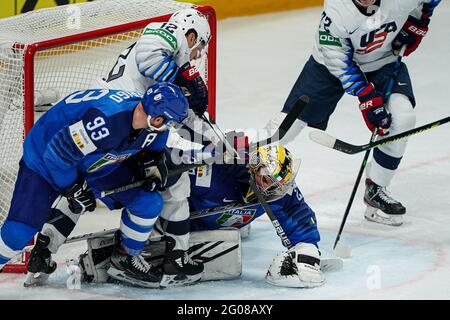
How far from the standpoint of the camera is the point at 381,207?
535 centimetres

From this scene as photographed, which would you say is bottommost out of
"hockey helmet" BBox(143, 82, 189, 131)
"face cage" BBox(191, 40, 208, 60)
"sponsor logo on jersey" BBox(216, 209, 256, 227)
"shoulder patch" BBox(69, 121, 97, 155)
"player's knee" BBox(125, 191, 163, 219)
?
"sponsor logo on jersey" BBox(216, 209, 256, 227)

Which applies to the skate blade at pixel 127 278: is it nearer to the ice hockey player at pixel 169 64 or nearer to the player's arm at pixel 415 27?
the ice hockey player at pixel 169 64

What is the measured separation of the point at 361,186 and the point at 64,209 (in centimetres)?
176

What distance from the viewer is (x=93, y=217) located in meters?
5.33

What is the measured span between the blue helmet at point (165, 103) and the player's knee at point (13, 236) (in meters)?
0.57

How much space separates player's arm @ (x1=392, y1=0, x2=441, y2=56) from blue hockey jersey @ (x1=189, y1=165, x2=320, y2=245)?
1.00 m

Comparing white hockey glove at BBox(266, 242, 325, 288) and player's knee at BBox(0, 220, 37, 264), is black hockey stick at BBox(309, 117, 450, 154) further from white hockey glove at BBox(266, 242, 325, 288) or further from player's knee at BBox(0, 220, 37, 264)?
player's knee at BBox(0, 220, 37, 264)

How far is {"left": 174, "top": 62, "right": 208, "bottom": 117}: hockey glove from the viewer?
4.90 m

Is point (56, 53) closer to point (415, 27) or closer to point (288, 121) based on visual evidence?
point (288, 121)

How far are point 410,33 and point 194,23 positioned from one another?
0.99 metres

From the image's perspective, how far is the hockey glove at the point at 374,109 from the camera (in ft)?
16.8

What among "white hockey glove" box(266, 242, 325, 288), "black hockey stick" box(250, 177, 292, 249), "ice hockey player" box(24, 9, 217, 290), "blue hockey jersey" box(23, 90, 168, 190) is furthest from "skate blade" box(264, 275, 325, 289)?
"blue hockey jersey" box(23, 90, 168, 190)
